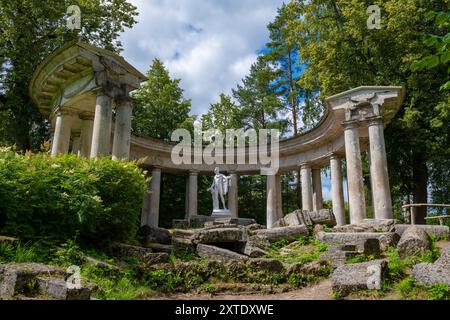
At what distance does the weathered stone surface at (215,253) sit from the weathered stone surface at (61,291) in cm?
607

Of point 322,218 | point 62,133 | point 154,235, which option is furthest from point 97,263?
point 322,218

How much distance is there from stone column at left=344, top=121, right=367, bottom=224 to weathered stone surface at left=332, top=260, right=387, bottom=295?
11246 mm

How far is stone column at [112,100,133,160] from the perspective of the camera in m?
15.5

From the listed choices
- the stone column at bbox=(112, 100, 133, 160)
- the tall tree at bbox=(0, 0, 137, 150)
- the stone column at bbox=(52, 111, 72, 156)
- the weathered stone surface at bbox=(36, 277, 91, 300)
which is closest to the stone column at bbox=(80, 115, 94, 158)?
the stone column at bbox=(52, 111, 72, 156)

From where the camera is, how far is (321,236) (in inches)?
579

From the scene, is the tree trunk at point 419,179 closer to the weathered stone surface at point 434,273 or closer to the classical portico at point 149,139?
the classical portico at point 149,139

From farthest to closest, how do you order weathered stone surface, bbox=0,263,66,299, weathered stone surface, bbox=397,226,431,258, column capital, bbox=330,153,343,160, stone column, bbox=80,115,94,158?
column capital, bbox=330,153,343,160 → stone column, bbox=80,115,94,158 → weathered stone surface, bbox=397,226,431,258 → weathered stone surface, bbox=0,263,66,299

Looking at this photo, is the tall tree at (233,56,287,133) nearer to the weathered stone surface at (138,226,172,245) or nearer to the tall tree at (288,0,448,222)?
the tall tree at (288,0,448,222)

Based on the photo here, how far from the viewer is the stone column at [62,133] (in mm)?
17203

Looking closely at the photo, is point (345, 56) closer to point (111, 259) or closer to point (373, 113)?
point (373, 113)

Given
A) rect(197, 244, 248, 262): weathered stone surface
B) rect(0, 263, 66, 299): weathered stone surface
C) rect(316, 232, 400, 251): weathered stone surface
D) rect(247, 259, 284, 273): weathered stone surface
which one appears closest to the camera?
rect(0, 263, 66, 299): weathered stone surface

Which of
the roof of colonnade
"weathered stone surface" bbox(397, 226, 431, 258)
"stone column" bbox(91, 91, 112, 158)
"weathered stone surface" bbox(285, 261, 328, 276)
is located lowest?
"weathered stone surface" bbox(285, 261, 328, 276)

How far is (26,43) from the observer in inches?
856

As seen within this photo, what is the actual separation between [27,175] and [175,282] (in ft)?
14.9
